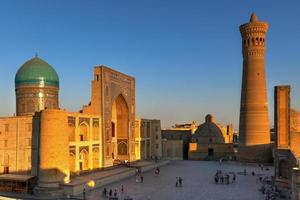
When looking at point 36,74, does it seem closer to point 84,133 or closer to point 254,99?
point 84,133

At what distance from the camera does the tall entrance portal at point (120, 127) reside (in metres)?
35.8

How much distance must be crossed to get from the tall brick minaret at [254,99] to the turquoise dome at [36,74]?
20.2m

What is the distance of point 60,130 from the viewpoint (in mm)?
22766

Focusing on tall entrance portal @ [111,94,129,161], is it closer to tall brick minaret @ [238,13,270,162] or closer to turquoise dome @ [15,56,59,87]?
turquoise dome @ [15,56,59,87]

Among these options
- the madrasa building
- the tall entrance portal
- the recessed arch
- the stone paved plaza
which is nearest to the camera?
the stone paved plaza

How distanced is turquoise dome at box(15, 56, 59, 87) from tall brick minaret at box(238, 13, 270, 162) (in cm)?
2023

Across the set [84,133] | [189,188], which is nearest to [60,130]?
[84,133]

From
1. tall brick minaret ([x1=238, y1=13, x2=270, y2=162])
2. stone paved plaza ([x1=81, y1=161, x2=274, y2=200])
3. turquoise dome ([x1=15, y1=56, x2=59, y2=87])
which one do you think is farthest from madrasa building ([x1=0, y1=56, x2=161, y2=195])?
tall brick minaret ([x1=238, y1=13, x2=270, y2=162])

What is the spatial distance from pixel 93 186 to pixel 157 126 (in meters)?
20.6

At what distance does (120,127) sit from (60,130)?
14012mm

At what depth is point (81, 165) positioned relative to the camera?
28.2 metres

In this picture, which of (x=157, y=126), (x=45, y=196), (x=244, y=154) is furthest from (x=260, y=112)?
(x=45, y=196)

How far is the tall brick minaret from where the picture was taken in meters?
36.8

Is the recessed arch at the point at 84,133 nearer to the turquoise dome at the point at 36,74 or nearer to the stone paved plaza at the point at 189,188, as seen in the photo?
the stone paved plaza at the point at 189,188
